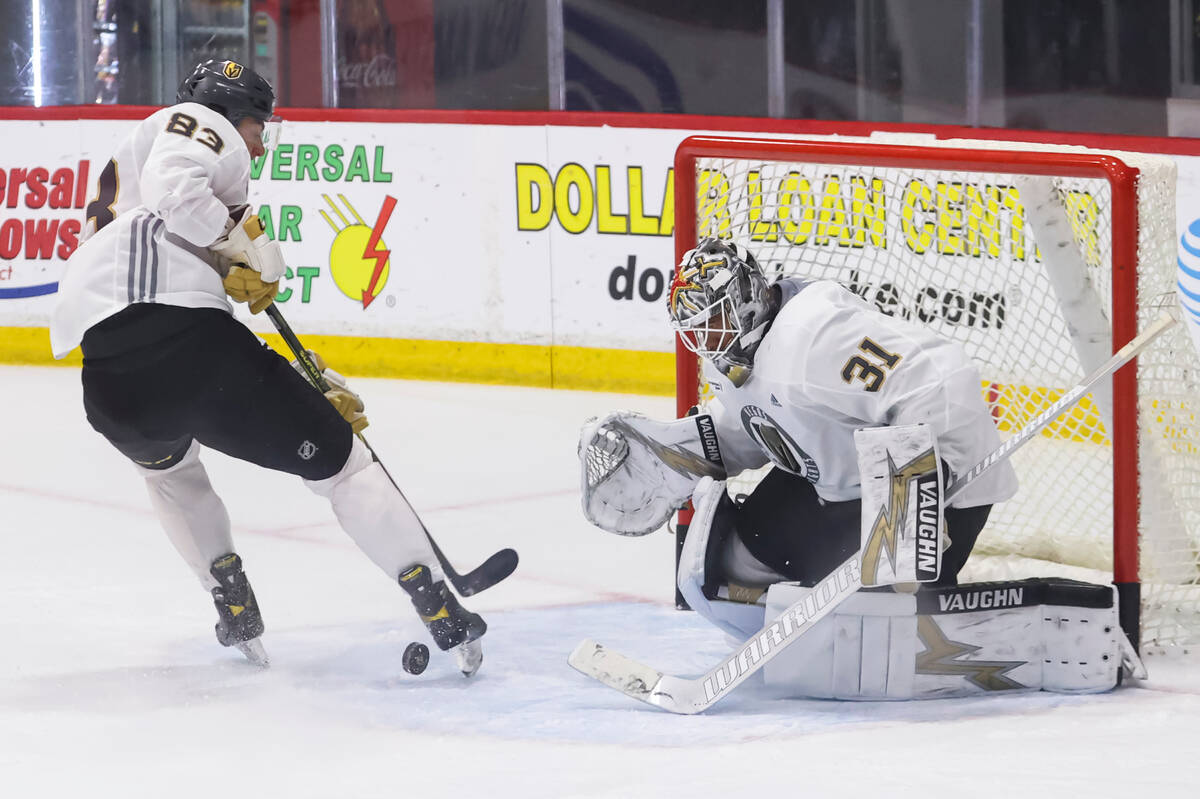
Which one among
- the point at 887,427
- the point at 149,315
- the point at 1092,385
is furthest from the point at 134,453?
the point at 1092,385

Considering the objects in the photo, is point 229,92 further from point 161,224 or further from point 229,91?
point 161,224

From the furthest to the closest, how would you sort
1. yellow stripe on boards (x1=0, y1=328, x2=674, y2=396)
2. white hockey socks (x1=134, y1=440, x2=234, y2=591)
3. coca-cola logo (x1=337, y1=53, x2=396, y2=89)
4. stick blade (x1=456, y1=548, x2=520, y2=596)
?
1. coca-cola logo (x1=337, y1=53, x2=396, y2=89)
2. yellow stripe on boards (x1=0, y1=328, x2=674, y2=396)
3. stick blade (x1=456, y1=548, x2=520, y2=596)
4. white hockey socks (x1=134, y1=440, x2=234, y2=591)

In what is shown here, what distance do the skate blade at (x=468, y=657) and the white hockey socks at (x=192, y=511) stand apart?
423mm

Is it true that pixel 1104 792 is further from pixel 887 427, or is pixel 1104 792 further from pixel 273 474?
pixel 273 474

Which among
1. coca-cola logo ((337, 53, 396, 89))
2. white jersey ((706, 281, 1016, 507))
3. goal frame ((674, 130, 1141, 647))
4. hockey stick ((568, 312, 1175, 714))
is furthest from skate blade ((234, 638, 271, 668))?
coca-cola logo ((337, 53, 396, 89))

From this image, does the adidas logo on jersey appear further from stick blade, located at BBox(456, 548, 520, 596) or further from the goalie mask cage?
stick blade, located at BBox(456, 548, 520, 596)

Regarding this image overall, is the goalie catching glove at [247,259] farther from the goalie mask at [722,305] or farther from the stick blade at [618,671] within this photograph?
the stick blade at [618,671]

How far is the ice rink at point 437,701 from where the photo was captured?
2342 mm

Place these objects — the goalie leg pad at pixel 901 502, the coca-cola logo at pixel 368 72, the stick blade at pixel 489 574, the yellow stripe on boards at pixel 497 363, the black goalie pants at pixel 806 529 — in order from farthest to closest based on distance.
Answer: the coca-cola logo at pixel 368 72 < the yellow stripe on boards at pixel 497 363 < the stick blade at pixel 489 574 < the black goalie pants at pixel 806 529 < the goalie leg pad at pixel 901 502

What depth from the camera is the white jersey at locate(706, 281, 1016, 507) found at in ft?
8.56

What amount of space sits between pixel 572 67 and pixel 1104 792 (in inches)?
175

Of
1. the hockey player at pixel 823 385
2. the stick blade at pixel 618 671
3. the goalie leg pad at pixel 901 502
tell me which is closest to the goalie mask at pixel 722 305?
the hockey player at pixel 823 385

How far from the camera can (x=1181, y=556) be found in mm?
2979

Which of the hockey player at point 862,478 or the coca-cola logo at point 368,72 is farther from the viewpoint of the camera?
the coca-cola logo at point 368,72
